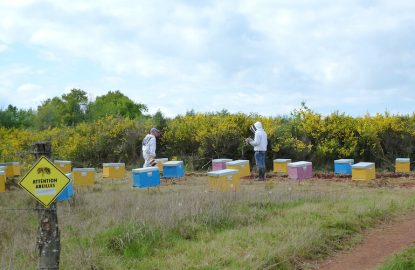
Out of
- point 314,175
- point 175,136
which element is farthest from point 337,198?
point 175,136

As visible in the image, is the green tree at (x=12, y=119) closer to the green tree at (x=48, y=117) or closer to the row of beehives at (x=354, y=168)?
the green tree at (x=48, y=117)

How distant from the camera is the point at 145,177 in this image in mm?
12891

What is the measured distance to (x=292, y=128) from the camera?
62.9 ft

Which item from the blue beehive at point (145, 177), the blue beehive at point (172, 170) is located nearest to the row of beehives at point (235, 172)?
the blue beehive at point (172, 170)

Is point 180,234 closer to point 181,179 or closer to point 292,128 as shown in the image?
point 181,179

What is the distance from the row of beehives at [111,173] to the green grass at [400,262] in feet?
20.6

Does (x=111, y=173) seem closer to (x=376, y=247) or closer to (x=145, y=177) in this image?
(x=145, y=177)

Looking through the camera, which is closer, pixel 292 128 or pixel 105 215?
pixel 105 215

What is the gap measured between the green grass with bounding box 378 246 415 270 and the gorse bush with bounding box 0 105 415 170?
11690 mm

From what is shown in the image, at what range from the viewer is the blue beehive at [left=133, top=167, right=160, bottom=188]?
506 inches

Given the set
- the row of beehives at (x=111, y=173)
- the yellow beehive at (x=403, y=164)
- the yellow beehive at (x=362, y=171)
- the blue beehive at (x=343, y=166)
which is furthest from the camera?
the yellow beehive at (x=403, y=164)

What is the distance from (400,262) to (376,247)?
1.40 m

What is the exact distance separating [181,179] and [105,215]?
25.7 ft

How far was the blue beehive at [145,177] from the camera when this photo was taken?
42.1ft
